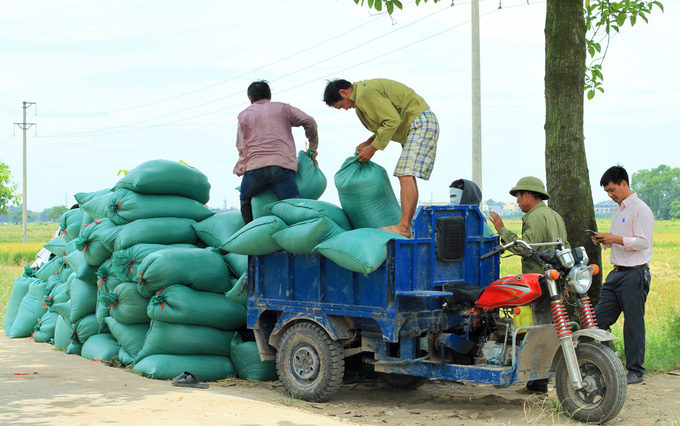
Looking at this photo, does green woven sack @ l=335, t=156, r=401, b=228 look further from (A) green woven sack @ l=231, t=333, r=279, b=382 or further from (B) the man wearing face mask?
(A) green woven sack @ l=231, t=333, r=279, b=382

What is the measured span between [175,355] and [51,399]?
1.70 metres

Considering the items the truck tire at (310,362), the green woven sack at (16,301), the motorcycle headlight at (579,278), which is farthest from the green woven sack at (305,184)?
the green woven sack at (16,301)

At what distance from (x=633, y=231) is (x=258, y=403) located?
374 cm

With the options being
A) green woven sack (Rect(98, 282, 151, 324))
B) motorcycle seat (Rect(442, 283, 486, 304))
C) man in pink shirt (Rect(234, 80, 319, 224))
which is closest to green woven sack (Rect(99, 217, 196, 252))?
green woven sack (Rect(98, 282, 151, 324))

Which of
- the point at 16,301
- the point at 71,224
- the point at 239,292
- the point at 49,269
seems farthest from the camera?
the point at 16,301

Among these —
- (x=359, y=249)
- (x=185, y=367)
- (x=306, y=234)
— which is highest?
(x=306, y=234)

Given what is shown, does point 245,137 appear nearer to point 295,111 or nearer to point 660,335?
point 295,111

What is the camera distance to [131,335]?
769cm

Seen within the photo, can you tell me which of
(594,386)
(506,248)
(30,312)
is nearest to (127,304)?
(30,312)

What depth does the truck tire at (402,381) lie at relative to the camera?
275 inches

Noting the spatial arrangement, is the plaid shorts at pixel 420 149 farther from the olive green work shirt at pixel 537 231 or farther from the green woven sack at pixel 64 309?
the green woven sack at pixel 64 309

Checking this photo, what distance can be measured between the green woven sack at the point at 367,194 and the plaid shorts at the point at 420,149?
0.64 feet

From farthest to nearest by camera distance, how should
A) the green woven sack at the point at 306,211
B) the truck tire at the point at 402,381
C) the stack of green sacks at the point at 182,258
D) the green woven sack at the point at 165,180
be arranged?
the green woven sack at the point at 165,180 → the truck tire at the point at 402,381 → the stack of green sacks at the point at 182,258 → the green woven sack at the point at 306,211

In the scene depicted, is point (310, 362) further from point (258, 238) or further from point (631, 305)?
point (631, 305)
